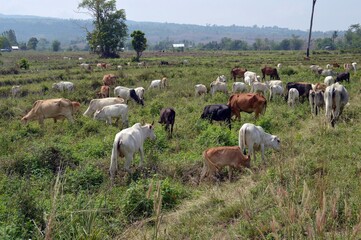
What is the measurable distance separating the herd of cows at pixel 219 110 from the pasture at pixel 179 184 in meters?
0.33

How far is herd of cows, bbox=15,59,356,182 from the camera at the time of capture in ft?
27.6

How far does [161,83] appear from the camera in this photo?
23219 millimetres

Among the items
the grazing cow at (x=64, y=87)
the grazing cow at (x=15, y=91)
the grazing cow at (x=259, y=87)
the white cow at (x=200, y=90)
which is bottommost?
the grazing cow at (x=15, y=91)

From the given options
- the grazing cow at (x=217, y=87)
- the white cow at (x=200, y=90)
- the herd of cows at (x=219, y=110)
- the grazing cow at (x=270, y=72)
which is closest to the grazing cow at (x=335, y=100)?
the herd of cows at (x=219, y=110)

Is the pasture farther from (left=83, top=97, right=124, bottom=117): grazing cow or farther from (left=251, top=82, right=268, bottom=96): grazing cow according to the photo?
(left=251, top=82, right=268, bottom=96): grazing cow

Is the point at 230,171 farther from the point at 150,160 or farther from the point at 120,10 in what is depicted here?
the point at 120,10

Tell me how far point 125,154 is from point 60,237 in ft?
14.9

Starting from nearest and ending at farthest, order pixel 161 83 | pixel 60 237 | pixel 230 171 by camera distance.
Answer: pixel 60 237 → pixel 230 171 → pixel 161 83

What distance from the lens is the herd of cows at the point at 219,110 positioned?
8.40 m

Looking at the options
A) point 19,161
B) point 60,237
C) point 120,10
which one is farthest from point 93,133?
point 120,10

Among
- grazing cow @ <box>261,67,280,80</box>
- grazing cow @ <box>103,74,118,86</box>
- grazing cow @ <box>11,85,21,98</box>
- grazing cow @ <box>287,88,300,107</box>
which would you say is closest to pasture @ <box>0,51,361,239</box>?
grazing cow @ <box>287,88,300,107</box>

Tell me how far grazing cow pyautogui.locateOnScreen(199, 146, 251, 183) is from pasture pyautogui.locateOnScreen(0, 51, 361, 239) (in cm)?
24

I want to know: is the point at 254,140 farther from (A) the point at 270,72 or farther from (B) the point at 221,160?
A: (A) the point at 270,72

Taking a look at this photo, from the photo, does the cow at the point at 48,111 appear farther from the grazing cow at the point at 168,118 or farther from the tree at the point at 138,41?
the tree at the point at 138,41
